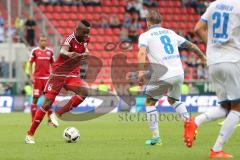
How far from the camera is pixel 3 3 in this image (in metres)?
34.1

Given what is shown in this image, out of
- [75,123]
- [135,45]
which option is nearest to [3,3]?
[135,45]

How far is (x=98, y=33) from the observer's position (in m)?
35.6

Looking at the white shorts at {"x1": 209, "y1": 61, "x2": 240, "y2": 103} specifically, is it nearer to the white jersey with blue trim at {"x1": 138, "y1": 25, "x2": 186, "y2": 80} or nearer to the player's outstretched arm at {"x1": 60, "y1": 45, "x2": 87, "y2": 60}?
the white jersey with blue trim at {"x1": 138, "y1": 25, "x2": 186, "y2": 80}

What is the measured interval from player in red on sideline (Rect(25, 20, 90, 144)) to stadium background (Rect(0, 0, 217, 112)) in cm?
1027

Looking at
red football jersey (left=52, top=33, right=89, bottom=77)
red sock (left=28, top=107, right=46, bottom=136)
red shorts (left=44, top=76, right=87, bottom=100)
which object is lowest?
red sock (left=28, top=107, right=46, bottom=136)

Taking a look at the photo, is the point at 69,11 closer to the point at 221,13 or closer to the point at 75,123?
the point at 75,123

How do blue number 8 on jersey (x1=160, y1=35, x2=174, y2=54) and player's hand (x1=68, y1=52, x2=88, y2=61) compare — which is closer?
blue number 8 on jersey (x1=160, y1=35, x2=174, y2=54)

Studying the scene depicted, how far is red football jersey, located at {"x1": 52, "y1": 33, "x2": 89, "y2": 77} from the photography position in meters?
15.5

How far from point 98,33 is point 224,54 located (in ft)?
82.3

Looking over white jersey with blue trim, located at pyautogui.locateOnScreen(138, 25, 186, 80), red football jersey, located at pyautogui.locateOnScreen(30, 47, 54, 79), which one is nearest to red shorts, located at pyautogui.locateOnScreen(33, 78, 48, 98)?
red football jersey, located at pyautogui.locateOnScreen(30, 47, 54, 79)

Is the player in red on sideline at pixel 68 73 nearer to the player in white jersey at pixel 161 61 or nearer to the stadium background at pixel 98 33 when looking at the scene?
the player in white jersey at pixel 161 61

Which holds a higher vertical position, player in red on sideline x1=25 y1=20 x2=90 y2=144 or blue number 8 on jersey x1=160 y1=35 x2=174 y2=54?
blue number 8 on jersey x1=160 y1=35 x2=174 y2=54

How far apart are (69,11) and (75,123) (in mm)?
15859

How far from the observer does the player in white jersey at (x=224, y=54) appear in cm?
1070
